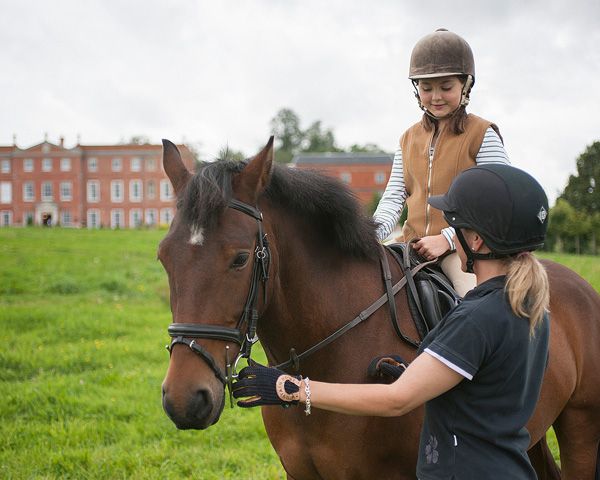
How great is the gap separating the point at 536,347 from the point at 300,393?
92 centimetres

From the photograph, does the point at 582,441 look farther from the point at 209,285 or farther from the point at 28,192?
the point at 28,192

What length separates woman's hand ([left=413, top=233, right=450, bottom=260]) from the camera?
9.39ft

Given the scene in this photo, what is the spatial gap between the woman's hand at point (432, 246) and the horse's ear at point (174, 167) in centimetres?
150

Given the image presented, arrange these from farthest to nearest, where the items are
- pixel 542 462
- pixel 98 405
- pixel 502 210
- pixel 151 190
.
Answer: pixel 151 190, pixel 98 405, pixel 542 462, pixel 502 210

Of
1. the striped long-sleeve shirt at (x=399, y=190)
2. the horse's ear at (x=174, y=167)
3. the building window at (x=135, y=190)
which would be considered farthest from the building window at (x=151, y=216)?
the horse's ear at (x=174, y=167)

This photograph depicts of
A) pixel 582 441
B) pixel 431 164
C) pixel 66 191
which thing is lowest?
pixel 582 441

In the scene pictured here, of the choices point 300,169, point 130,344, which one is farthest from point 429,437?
point 130,344

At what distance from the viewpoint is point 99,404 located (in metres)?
5.76

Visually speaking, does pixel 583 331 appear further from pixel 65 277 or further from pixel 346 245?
pixel 65 277

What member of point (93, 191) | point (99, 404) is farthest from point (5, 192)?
point (99, 404)

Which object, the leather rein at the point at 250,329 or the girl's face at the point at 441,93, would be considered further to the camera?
the girl's face at the point at 441,93

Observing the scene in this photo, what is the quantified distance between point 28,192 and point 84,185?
811 cm

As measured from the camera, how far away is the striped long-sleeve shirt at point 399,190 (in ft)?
9.53

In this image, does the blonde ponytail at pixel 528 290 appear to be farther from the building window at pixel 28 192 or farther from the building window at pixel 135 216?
the building window at pixel 28 192
